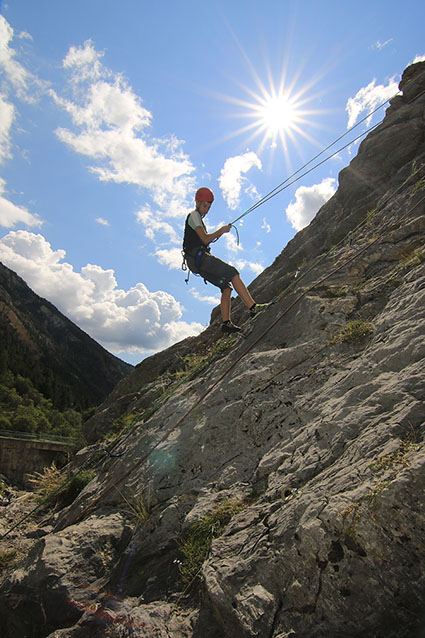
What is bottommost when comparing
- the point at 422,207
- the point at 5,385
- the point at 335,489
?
the point at 335,489

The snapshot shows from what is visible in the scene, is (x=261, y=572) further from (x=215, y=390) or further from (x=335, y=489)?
(x=215, y=390)

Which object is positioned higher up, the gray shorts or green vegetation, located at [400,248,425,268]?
the gray shorts

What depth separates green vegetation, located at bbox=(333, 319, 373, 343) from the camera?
4.92m

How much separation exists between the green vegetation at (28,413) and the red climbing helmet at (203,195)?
→ 172 feet

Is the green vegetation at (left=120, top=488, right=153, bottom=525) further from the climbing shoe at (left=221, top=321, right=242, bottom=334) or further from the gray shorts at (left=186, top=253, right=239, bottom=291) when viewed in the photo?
the gray shorts at (left=186, top=253, right=239, bottom=291)

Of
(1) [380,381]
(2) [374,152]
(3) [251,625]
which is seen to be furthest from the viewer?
(2) [374,152]

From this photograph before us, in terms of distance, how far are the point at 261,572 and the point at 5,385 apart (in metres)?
105

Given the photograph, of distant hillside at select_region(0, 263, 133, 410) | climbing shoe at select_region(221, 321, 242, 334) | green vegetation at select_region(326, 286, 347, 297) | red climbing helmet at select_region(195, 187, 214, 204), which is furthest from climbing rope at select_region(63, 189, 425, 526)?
distant hillside at select_region(0, 263, 133, 410)

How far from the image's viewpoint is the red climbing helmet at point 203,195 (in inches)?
278

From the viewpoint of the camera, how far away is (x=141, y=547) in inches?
162

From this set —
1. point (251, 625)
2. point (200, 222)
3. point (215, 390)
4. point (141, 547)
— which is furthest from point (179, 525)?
point (200, 222)

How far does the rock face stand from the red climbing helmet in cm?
264

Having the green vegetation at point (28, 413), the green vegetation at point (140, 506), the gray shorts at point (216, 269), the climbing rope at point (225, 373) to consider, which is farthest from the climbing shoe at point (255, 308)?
the green vegetation at point (28, 413)

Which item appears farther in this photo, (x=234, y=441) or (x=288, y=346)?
(x=288, y=346)
